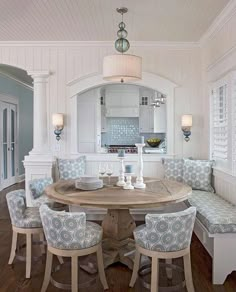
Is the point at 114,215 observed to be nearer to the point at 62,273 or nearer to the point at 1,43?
the point at 62,273

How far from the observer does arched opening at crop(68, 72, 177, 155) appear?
17.6 ft

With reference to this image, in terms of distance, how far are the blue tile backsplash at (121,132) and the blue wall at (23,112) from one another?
2452 millimetres

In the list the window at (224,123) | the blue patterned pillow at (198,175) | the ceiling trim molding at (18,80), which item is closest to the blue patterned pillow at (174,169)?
the blue patterned pillow at (198,175)

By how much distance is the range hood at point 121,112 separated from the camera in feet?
31.1

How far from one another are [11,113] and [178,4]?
635 cm

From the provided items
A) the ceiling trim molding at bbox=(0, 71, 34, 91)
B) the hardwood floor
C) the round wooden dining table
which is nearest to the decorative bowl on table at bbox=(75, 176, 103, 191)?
the round wooden dining table

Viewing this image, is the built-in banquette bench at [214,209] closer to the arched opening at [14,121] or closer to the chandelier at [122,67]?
the chandelier at [122,67]

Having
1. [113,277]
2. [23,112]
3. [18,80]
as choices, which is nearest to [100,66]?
[113,277]

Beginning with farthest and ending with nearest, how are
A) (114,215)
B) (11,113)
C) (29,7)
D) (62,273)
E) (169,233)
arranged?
(11,113) < (29,7) < (114,215) < (62,273) < (169,233)

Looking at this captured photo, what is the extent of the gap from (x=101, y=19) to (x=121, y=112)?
211 inches

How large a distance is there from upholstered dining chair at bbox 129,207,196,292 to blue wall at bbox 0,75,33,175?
6.81m

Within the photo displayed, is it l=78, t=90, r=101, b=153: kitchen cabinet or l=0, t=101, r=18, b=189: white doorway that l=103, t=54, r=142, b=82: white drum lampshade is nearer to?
l=78, t=90, r=101, b=153: kitchen cabinet

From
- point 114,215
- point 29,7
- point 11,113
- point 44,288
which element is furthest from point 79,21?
point 11,113

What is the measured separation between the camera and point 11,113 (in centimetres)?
890
